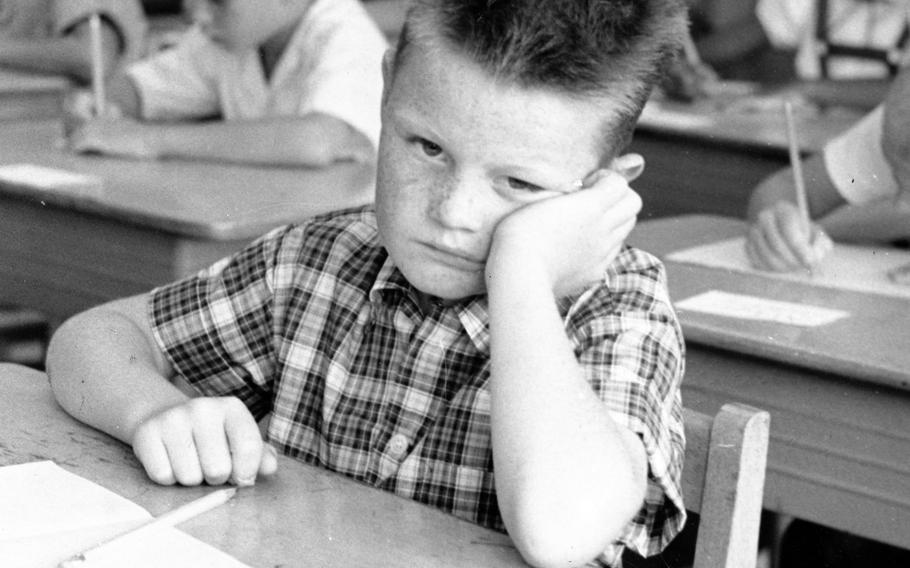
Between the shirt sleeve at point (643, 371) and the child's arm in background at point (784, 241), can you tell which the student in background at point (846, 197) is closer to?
the child's arm in background at point (784, 241)

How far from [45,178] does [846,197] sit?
1.50m

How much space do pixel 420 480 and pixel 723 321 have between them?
2.45ft

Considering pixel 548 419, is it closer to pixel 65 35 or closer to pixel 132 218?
pixel 132 218

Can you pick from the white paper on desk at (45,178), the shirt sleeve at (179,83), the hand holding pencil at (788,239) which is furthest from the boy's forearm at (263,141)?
the hand holding pencil at (788,239)

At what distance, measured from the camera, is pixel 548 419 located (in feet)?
3.32

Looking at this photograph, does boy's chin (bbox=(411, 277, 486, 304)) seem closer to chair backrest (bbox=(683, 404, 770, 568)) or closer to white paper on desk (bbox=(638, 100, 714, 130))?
chair backrest (bbox=(683, 404, 770, 568))

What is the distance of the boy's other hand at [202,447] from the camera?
1.05 m

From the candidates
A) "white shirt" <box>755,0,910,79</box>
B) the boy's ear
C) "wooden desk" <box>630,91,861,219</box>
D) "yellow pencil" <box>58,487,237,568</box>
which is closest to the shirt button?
"yellow pencil" <box>58,487,237,568</box>

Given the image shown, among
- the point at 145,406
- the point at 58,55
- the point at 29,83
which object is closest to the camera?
the point at 145,406

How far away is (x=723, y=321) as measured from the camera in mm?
1828

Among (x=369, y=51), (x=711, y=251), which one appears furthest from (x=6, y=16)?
(x=711, y=251)

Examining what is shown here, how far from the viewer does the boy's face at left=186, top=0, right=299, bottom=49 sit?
2.97 meters

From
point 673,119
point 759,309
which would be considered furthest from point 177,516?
point 673,119

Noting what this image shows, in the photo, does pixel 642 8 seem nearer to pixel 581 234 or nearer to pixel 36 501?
pixel 581 234
